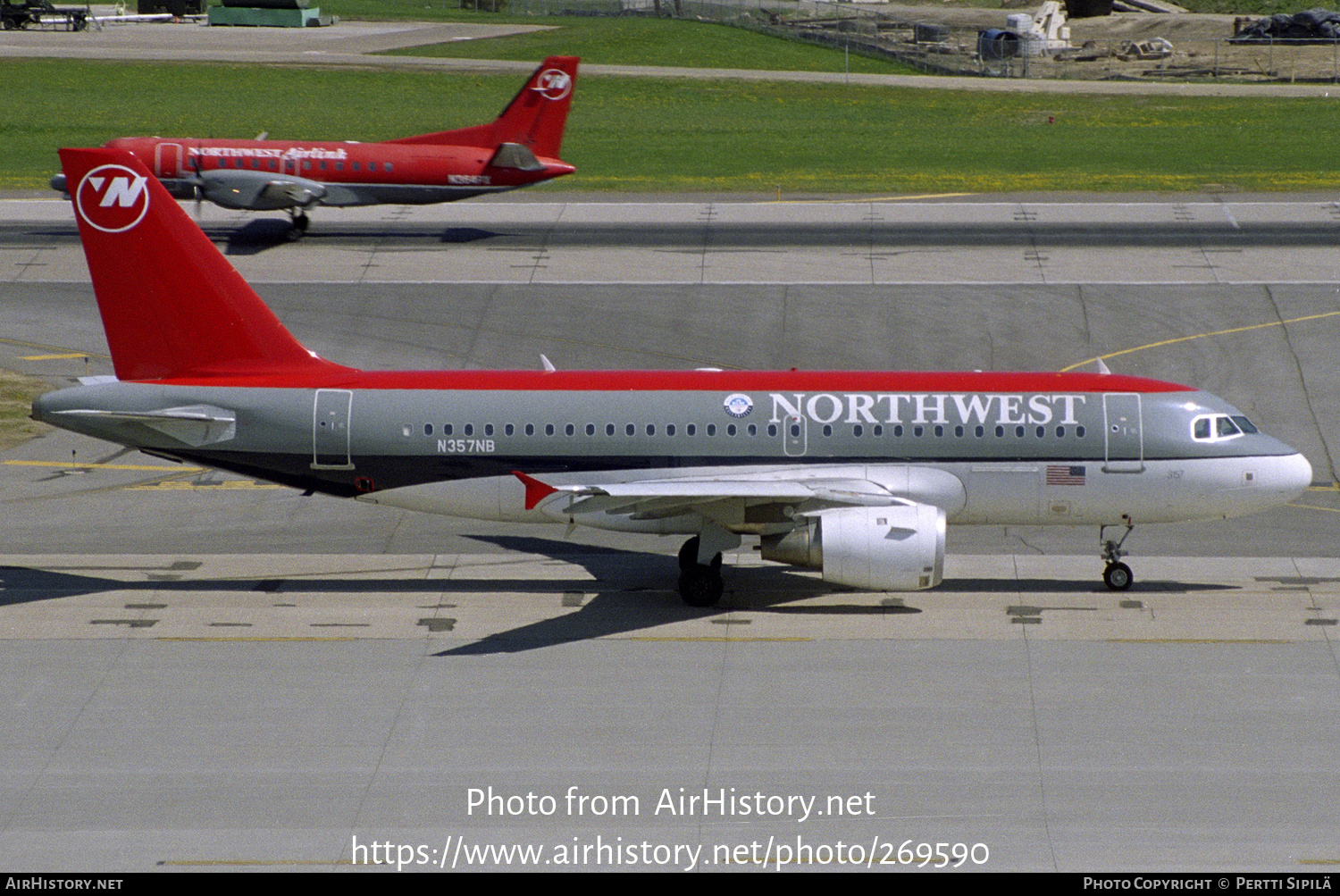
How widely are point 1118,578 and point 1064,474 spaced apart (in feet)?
9.02

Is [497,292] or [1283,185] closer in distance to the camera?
[497,292]

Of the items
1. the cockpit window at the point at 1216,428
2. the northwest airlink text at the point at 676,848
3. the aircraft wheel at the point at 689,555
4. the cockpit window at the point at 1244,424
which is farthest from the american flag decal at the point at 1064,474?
the northwest airlink text at the point at 676,848

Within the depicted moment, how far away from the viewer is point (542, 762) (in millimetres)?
24672

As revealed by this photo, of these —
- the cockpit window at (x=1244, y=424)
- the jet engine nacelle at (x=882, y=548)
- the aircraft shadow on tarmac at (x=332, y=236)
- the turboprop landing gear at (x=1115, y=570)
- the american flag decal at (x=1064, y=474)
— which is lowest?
the aircraft shadow on tarmac at (x=332, y=236)

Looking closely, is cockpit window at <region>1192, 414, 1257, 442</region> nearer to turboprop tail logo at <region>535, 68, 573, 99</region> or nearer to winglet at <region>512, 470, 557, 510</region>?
winglet at <region>512, 470, 557, 510</region>

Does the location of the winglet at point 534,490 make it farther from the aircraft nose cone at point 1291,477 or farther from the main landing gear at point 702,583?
the aircraft nose cone at point 1291,477

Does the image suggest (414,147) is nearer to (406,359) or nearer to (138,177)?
(406,359)

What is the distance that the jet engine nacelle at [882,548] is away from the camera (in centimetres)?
2920

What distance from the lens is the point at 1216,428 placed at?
31641mm

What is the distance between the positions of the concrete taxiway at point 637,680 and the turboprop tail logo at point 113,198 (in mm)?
7781

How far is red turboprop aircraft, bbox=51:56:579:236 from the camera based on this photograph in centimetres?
6153

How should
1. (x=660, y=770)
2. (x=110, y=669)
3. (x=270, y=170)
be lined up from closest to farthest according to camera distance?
(x=660, y=770) < (x=110, y=669) < (x=270, y=170)

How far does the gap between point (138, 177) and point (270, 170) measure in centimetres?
3139

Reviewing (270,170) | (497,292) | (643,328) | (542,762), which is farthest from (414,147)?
(542,762)
